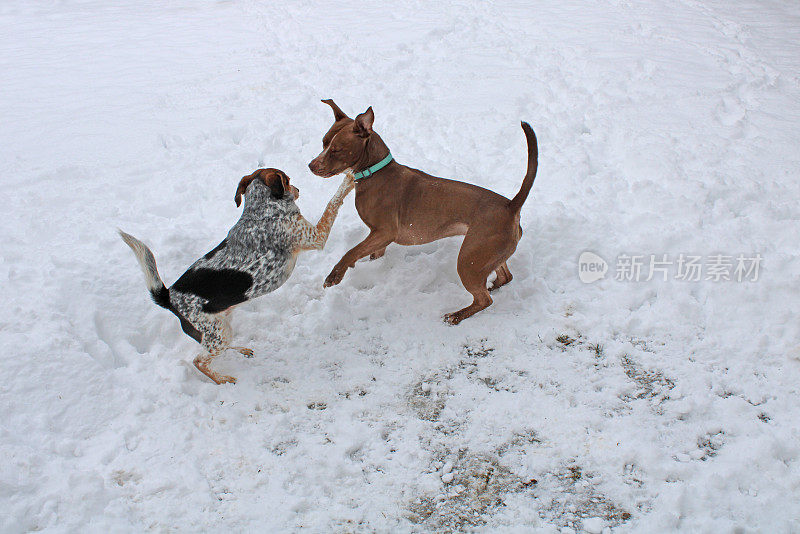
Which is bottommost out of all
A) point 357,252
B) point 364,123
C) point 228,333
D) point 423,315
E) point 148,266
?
point 423,315

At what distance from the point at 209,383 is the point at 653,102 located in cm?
559

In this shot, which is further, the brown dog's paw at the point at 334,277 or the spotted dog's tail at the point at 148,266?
the brown dog's paw at the point at 334,277

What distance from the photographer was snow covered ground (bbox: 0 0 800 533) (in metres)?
3.10

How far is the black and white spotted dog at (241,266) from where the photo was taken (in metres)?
3.59

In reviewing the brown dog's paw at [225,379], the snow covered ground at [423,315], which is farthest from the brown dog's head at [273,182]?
A: the brown dog's paw at [225,379]

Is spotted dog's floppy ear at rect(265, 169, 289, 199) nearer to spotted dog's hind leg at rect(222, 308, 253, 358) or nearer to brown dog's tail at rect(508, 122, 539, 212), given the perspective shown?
spotted dog's hind leg at rect(222, 308, 253, 358)

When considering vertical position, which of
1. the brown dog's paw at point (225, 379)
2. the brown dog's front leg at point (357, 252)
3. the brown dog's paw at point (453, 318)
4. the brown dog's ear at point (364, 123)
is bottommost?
the brown dog's paw at point (225, 379)

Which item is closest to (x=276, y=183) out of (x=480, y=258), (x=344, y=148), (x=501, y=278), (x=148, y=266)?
(x=344, y=148)

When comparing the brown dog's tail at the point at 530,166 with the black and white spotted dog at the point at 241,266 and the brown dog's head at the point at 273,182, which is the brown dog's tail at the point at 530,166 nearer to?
the black and white spotted dog at the point at 241,266

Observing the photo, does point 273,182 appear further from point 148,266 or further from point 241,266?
point 148,266

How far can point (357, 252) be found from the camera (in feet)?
14.1

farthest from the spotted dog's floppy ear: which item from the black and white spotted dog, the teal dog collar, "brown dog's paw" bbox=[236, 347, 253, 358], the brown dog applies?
"brown dog's paw" bbox=[236, 347, 253, 358]

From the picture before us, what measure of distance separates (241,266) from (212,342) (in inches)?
21.1

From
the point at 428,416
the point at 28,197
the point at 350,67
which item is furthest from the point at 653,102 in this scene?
the point at 28,197
